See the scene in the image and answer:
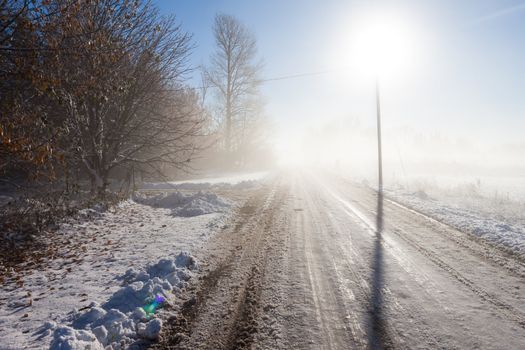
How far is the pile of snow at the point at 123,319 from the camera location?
2.79m

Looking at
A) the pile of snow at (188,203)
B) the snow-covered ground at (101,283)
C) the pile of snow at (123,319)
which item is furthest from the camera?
the pile of snow at (188,203)

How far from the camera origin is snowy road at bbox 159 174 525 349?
2875 millimetres

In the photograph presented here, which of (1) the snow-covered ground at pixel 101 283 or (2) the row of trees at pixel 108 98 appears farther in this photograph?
(2) the row of trees at pixel 108 98

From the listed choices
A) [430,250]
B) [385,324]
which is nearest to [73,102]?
[385,324]

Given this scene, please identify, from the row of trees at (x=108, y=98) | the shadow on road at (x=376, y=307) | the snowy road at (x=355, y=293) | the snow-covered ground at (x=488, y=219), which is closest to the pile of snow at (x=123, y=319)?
the snowy road at (x=355, y=293)

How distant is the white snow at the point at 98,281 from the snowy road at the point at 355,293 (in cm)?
58

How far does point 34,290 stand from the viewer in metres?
4.14

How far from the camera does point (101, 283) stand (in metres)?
4.30

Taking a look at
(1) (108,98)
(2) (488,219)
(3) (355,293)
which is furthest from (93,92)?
(2) (488,219)

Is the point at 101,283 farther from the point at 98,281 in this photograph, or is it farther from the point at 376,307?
the point at 376,307

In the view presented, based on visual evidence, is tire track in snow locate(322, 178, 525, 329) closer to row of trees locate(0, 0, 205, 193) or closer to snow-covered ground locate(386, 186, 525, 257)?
snow-covered ground locate(386, 186, 525, 257)

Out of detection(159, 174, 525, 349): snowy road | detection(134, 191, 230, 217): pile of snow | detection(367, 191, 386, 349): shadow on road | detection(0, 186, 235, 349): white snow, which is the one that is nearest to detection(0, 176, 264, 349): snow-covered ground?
detection(0, 186, 235, 349): white snow

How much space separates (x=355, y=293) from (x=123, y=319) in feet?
9.72

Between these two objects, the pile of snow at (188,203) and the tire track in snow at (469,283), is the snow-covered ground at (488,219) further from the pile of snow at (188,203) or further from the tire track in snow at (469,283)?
the pile of snow at (188,203)
